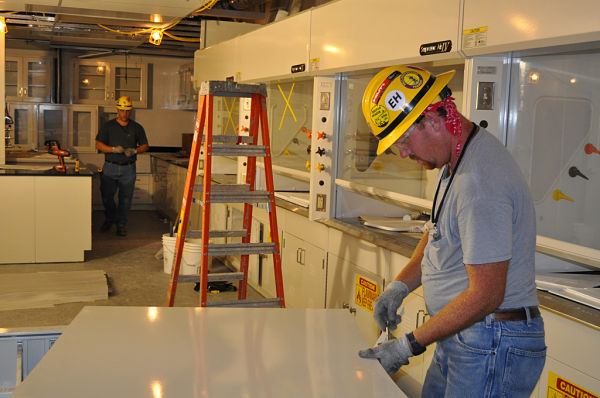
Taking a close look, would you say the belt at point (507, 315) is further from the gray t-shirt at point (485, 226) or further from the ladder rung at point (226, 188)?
the ladder rung at point (226, 188)

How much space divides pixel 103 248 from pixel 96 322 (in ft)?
17.2

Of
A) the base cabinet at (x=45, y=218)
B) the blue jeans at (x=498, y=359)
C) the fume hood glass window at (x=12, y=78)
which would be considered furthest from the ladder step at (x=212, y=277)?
the fume hood glass window at (x=12, y=78)

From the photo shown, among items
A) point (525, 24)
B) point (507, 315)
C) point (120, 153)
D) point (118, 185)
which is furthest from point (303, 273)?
point (118, 185)

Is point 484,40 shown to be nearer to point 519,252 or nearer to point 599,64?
point 599,64

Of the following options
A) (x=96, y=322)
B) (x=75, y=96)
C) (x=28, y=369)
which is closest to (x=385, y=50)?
(x=96, y=322)

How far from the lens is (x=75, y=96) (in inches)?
396

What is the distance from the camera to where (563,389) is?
223 cm

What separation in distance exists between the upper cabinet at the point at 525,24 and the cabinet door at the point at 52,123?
842cm

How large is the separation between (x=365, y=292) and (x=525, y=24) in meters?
1.80

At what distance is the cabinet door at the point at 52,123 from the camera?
9883 millimetres

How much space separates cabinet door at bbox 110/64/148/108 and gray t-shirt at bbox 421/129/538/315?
914cm

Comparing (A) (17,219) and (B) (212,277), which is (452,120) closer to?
(B) (212,277)

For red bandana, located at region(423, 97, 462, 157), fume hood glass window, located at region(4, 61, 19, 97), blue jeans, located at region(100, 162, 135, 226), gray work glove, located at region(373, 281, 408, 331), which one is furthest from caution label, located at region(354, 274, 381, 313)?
fume hood glass window, located at region(4, 61, 19, 97)

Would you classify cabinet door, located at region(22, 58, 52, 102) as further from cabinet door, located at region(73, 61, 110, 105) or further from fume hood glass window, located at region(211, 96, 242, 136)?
fume hood glass window, located at region(211, 96, 242, 136)
